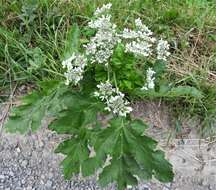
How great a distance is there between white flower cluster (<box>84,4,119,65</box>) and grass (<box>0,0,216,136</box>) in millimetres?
515

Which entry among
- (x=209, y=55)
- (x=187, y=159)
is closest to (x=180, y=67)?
(x=209, y=55)

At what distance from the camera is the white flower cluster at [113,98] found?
2.41 m

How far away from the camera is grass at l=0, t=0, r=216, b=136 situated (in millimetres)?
3094

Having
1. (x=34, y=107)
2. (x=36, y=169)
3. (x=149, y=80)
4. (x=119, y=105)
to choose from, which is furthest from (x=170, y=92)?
(x=36, y=169)

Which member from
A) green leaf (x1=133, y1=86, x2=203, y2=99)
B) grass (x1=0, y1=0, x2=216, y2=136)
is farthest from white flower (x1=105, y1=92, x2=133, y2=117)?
grass (x1=0, y1=0, x2=216, y2=136)

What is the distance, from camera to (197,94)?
2.80m

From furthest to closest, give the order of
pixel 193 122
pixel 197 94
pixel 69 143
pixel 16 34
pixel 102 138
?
pixel 16 34
pixel 193 122
pixel 197 94
pixel 69 143
pixel 102 138

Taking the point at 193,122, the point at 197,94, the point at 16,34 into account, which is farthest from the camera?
the point at 16,34

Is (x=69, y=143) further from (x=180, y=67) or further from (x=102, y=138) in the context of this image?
(x=180, y=67)

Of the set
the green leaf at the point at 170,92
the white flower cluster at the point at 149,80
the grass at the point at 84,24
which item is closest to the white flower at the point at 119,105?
the white flower cluster at the point at 149,80

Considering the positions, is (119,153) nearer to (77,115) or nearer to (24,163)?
(77,115)

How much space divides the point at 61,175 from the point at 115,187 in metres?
0.29

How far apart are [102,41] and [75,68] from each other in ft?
0.59

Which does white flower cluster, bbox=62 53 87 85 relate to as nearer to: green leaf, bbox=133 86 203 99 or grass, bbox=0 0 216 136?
green leaf, bbox=133 86 203 99
